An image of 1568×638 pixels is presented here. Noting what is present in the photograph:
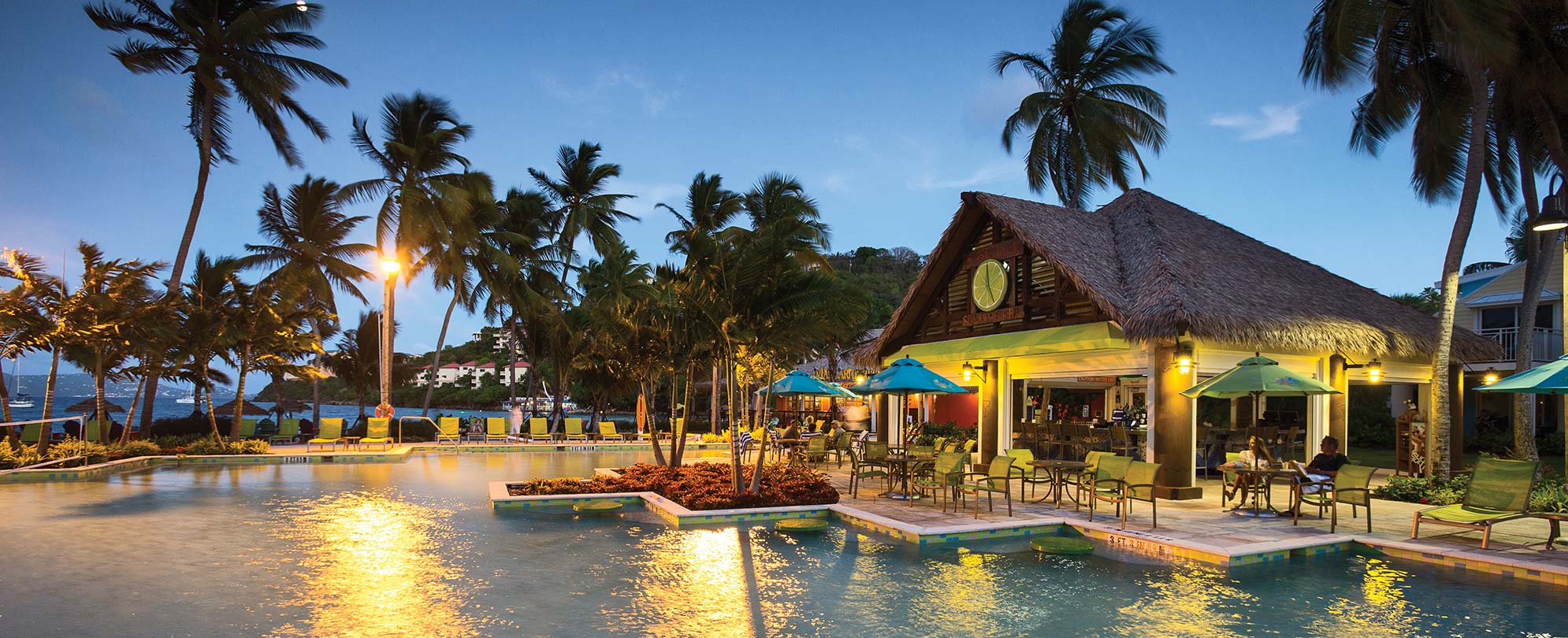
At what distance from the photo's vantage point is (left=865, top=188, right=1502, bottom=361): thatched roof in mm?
12438

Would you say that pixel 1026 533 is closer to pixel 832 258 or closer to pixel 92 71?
pixel 92 71

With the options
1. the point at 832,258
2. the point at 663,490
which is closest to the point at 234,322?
the point at 663,490

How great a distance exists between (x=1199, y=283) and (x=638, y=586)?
34.1ft

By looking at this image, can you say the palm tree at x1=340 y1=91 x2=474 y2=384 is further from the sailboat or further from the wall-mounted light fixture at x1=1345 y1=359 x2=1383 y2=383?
the wall-mounted light fixture at x1=1345 y1=359 x2=1383 y2=383

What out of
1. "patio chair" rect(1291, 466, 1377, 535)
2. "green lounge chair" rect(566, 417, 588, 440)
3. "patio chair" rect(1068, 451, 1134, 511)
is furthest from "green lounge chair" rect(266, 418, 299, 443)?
"patio chair" rect(1291, 466, 1377, 535)

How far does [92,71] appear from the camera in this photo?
2195 cm

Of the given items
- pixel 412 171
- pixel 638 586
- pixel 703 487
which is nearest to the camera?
pixel 638 586

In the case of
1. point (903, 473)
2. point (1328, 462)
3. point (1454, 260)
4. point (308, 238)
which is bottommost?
point (903, 473)

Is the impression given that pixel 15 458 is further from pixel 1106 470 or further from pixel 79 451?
pixel 1106 470

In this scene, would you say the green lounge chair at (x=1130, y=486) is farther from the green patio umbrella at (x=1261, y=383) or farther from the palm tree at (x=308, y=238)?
the palm tree at (x=308, y=238)

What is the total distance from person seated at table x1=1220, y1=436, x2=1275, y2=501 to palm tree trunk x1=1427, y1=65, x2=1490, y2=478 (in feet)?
11.7

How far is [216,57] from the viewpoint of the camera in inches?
789

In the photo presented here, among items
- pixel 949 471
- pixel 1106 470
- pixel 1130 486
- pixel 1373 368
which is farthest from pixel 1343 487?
pixel 1373 368

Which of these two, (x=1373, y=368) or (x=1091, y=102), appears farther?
(x=1091, y=102)
